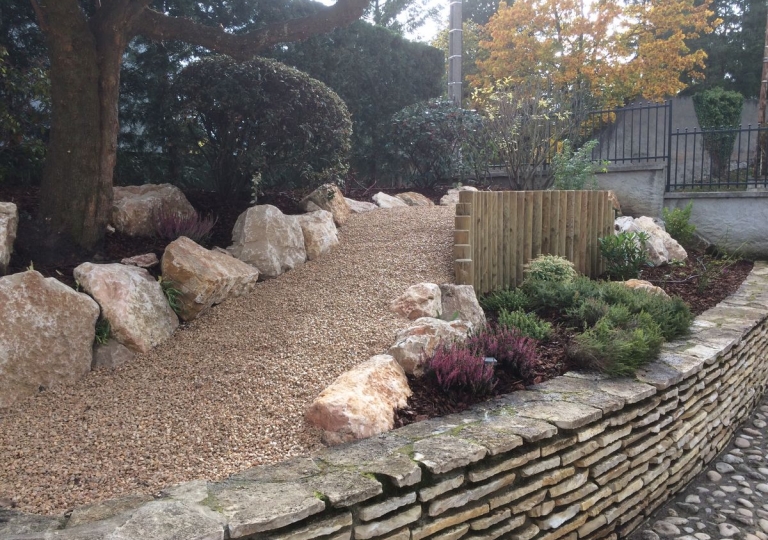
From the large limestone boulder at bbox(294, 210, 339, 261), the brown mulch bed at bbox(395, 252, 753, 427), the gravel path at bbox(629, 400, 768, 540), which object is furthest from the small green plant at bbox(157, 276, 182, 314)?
the gravel path at bbox(629, 400, 768, 540)

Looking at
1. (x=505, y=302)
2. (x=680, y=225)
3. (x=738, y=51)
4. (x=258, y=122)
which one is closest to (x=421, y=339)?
(x=505, y=302)

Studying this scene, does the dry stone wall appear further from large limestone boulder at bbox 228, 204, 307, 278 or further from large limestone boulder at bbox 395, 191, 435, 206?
large limestone boulder at bbox 395, 191, 435, 206

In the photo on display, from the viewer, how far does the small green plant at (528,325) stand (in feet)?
13.4

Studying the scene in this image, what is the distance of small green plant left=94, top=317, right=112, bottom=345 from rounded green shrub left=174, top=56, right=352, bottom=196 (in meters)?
2.45

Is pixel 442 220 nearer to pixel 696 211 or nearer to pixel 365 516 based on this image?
pixel 365 516

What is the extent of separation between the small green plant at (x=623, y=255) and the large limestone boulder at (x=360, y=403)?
3.91 metres

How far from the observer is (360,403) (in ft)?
9.30

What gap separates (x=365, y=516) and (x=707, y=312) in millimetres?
4553

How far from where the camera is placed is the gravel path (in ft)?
11.0

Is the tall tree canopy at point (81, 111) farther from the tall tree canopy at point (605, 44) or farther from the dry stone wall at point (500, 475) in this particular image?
the tall tree canopy at point (605, 44)

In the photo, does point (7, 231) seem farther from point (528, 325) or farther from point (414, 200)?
point (414, 200)

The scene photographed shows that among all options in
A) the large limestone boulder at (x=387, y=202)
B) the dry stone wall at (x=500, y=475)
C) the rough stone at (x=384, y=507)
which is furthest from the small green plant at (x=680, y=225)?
the rough stone at (x=384, y=507)

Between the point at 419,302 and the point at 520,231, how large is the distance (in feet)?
6.20

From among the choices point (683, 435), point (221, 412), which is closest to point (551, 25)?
point (683, 435)
